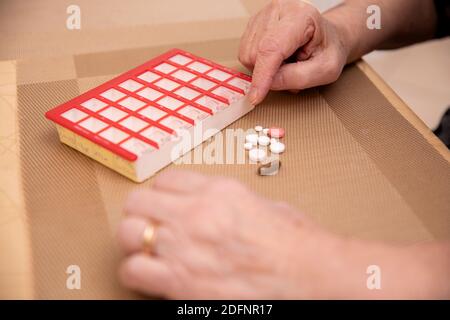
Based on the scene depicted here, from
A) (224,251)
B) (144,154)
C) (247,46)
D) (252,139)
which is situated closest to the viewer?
(224,251)

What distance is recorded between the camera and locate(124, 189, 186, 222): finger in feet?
1.75

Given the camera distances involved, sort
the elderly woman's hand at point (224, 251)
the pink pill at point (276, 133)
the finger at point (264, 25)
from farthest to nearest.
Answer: the finger at point (264, 25) < the pink pill at point (276, 133) < the elderly woman's hand at point (224, 251)

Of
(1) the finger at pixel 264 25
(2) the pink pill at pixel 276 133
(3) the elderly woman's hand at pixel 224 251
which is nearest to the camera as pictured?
(3) the elderly woman's hand at pixel 224 251

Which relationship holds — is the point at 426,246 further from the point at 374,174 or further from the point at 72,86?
the point at 72,86

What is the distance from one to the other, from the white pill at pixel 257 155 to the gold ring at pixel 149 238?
0.24 m

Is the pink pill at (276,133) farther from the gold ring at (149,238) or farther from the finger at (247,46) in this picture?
the gold ring at (149,238)

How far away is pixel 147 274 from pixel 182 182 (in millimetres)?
107

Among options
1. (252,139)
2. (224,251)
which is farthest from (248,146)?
(224,251)

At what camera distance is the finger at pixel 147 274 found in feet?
1.71

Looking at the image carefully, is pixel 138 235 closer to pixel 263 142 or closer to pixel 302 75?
pixel 263 142

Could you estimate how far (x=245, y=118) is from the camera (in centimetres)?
83

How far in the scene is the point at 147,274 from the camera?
20.5 inches

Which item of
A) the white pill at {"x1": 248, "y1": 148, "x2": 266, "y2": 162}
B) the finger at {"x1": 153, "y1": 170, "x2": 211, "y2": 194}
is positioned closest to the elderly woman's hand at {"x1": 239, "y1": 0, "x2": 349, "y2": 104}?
the white pill at {"x1": 248, "y1": 148, "x2": 266, "y2": 162}

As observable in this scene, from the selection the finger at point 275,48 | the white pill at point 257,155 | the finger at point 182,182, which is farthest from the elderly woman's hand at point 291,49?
the finger at point 182,182
